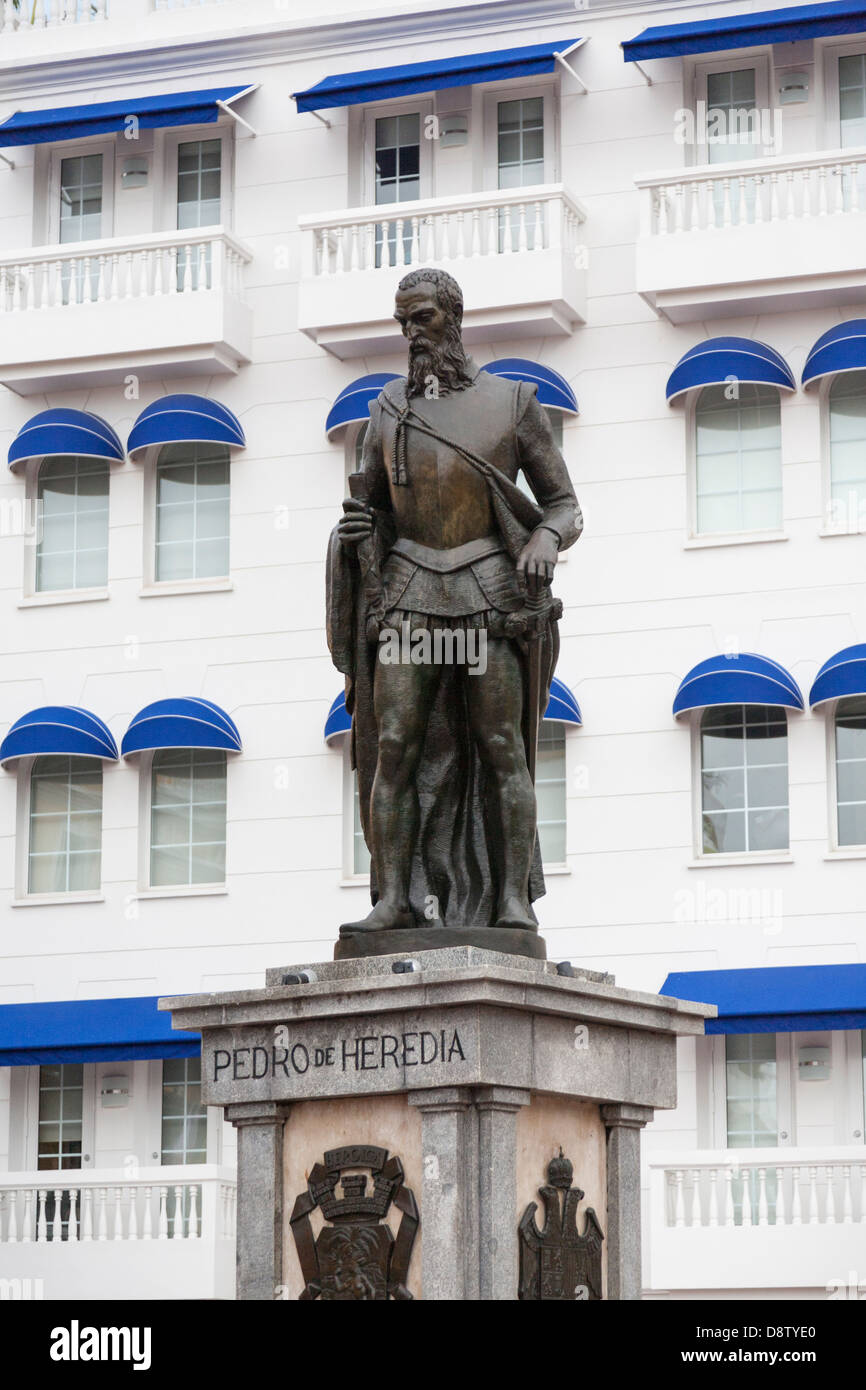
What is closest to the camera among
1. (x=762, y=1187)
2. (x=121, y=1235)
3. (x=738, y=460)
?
(x=762, y=1187)

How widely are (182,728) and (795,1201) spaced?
27.1 feet

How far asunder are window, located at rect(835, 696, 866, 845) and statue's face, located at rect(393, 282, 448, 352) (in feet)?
50.0

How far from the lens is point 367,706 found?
11375 mm

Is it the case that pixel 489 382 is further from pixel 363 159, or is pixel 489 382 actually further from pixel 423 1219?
pixel 363 159

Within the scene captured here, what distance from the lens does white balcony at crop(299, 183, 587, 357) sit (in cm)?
2683

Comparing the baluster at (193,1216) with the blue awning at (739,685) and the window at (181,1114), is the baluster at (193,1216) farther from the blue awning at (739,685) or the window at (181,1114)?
the blue awning at (739,685)

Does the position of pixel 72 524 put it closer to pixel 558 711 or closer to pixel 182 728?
pixel 182 728

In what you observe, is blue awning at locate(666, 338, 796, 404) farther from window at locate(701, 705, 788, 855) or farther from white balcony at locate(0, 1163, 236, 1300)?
white balcony at locate(0, 1163, 236, 1300)

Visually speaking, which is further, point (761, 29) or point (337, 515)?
point (337, 515)

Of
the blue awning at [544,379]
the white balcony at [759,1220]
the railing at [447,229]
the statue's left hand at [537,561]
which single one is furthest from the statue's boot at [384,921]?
the railing at [447,229]

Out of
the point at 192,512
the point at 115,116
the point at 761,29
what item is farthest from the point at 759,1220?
the point at 115,116

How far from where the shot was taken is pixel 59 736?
2775cm

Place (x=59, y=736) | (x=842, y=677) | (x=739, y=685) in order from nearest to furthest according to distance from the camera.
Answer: (x=842, y=677), (x=739, y=685), (x=59, y=736)
